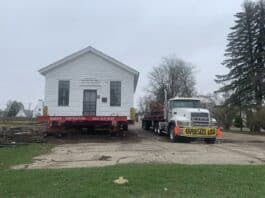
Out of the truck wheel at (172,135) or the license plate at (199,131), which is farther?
the truck wheel at (172,135)

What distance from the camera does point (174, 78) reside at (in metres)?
88.5

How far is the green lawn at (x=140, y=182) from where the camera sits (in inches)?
341

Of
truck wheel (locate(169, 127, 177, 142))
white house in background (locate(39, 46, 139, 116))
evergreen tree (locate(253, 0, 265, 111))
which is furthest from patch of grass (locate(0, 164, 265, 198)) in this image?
evergreen tree (locate(253, 0, 265, 111))

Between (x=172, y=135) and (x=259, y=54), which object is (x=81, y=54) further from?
(x=259, y=54)

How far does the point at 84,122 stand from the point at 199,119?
693 centimetres

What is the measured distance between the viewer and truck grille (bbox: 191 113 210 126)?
1028 inches

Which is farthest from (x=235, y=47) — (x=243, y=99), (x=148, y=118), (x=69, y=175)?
(x=69, y=175)

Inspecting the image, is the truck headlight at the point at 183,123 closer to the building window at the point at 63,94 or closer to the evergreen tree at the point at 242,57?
the building window at the point at 63,94

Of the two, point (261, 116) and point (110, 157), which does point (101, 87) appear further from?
point (261, 116)

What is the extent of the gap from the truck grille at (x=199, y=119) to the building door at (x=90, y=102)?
21.4ft

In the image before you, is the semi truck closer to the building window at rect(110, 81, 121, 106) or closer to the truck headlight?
the truck headlight

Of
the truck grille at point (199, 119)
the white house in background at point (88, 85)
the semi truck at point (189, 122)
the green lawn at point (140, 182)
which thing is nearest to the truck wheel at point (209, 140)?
the semi truck at point (189, 122)

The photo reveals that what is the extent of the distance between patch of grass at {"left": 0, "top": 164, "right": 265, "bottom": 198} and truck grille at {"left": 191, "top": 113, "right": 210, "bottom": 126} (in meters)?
14.3

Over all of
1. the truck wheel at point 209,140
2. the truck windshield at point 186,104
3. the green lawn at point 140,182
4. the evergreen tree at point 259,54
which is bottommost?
the green lawn at point 140,182
